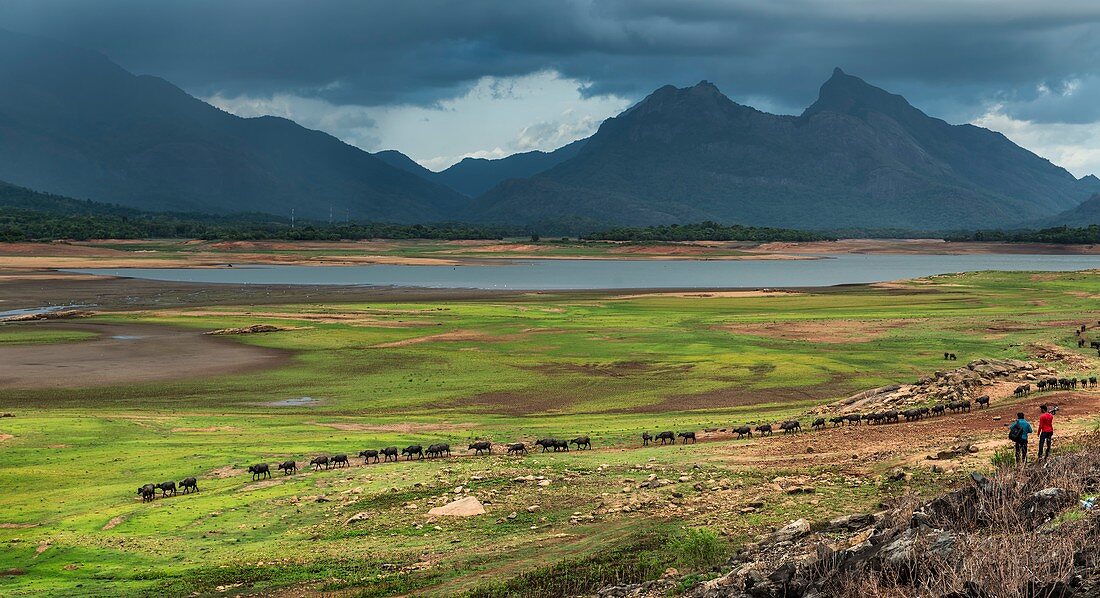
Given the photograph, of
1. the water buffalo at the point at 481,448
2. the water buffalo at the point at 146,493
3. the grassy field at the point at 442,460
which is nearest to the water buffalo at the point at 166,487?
the water buffalo at the point at 146,493

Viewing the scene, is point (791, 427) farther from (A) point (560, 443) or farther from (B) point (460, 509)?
(B) point (460, 509)

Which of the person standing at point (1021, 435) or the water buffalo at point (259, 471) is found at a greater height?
the person standing at point (1021, 435)

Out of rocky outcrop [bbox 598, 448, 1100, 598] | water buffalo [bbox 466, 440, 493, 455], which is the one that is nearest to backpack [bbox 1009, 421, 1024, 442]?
rocky outcrop [bbox 598, 448, 1100, 598]

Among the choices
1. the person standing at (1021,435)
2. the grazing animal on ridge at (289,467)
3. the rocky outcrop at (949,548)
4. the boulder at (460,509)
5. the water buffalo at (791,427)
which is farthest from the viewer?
the water buffalo at (791,427)

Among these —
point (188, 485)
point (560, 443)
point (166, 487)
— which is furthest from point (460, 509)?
point (166, 487)

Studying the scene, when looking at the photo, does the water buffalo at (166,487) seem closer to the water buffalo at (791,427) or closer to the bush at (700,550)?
the bush at (700,550)

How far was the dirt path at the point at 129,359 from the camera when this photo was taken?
54219 millimetres

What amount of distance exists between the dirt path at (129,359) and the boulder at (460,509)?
111ft

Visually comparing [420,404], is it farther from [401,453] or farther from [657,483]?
[657,483]

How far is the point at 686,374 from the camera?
178 ft

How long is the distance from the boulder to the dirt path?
111 ft

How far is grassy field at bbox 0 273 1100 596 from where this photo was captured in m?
21.3

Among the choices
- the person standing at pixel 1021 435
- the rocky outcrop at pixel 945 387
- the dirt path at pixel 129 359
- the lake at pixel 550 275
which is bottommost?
the dirt path at pixel 129 359

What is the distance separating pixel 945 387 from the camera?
136ft
